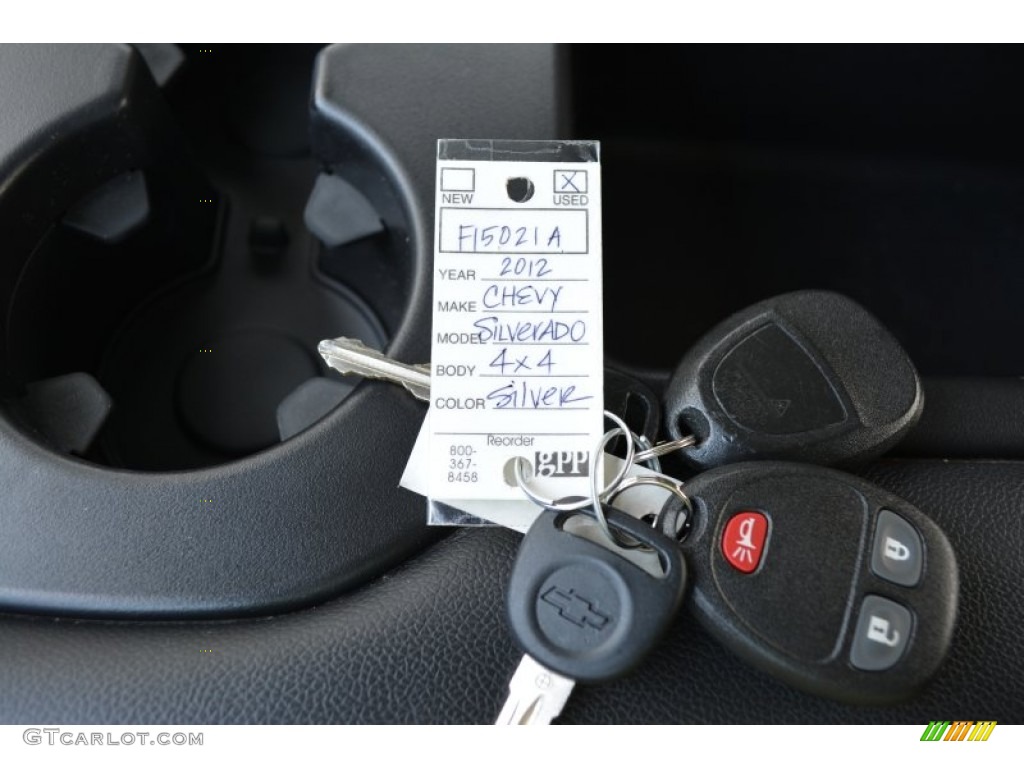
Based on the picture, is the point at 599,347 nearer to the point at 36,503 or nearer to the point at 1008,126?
the point at 36,503

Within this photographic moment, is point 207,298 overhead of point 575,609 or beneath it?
overhead

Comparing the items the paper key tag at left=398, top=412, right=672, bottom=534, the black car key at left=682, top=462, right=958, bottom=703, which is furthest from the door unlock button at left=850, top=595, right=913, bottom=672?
the paper key tag at left=398, top=412, right=672, bottom=534

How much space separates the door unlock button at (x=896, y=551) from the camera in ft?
1.52

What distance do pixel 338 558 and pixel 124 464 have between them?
0.27m

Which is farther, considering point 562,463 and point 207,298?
point 207,298

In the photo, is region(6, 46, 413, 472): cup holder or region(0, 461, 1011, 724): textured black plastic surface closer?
region(0, 461, 1011, 724): textured black plastic surface

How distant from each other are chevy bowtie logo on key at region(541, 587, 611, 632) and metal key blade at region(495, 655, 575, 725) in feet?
0.11

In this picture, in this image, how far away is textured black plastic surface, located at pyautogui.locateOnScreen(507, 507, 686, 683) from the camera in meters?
0.45

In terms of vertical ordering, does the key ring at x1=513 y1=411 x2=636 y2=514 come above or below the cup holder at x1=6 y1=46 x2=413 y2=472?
below

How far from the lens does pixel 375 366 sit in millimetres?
539
